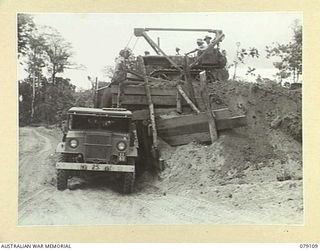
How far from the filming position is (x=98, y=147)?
396 cm

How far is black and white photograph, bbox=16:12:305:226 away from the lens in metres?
3.71

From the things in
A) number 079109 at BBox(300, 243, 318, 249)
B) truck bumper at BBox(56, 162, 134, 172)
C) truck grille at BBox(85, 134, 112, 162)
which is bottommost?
number 079109 at BBox(300, 243, 318, 249)

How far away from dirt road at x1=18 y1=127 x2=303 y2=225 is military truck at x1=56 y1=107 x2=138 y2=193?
112mm

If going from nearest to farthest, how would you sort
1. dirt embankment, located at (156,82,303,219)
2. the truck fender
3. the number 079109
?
the number 079109 < dirt embankment, located at (156,82,303,219) < the truck fender

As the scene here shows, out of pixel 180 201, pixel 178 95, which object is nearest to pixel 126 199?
pixel 180 201

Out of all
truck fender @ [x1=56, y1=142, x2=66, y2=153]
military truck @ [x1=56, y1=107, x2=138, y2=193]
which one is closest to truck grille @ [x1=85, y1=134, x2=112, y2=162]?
military truck @ [x1=56, y1=107, x2=138, y2=193]

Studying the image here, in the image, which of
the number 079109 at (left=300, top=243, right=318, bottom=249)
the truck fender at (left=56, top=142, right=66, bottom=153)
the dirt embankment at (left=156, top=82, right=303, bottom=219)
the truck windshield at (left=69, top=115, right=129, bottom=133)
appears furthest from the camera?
the truck windshield at (left=69, top=115, right=129, bottom=133)

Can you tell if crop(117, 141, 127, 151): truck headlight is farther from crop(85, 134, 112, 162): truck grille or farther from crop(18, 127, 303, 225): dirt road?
crop(18, 127, 303, 225): dirt road

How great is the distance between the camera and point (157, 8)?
3.72 m

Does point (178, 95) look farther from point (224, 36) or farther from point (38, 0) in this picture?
point (38, 0)

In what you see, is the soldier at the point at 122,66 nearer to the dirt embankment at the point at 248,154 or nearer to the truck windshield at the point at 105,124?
the truck windshield at the point at 105,124

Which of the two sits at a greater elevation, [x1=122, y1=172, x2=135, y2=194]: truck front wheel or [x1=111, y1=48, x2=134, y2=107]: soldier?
[x1=111, y1=48, x2=134, y2=107]: soldier

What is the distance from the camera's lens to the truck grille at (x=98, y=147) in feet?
12.9

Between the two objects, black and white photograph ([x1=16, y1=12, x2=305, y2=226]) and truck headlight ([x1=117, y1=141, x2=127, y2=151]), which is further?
truck headlight ([x1=117, y1=141, x2=127, y2=151])
